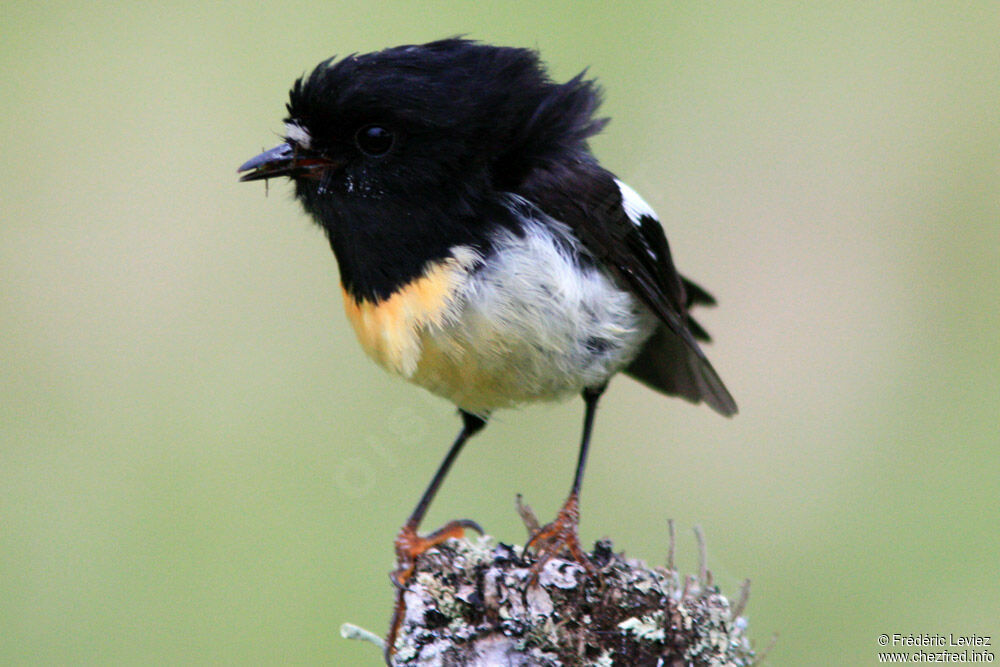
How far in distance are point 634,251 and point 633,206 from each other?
162mm

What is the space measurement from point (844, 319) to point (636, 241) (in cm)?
340

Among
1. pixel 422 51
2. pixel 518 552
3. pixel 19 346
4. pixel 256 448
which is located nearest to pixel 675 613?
pixel 518 552

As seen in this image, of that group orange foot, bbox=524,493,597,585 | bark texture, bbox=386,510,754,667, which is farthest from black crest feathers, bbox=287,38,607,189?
bark texture, bbox=386,510,754,667

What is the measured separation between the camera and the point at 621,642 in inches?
97.1

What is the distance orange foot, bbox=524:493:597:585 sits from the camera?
2694mm

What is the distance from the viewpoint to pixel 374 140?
299 centimetres

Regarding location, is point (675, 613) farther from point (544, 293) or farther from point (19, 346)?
point (19, 346)

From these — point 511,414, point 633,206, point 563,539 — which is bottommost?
point 563,539

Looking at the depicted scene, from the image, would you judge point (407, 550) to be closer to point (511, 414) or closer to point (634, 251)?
point (634, 251)

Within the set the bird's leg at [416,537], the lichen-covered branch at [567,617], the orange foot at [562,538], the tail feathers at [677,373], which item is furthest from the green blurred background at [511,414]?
the lichen-covered branch at [567,617]

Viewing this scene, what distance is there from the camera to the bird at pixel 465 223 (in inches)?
115

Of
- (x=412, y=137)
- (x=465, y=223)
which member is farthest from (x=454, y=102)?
(x=465, y=223)

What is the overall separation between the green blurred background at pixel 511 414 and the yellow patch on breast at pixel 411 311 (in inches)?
65.8

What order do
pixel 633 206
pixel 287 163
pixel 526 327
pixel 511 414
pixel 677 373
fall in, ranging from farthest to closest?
pixel 511 414, pixel 677 373, pixel 633 206, pixel 287 163, pixel 526 327
